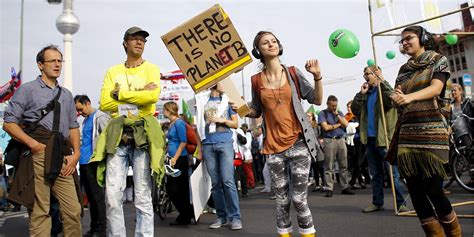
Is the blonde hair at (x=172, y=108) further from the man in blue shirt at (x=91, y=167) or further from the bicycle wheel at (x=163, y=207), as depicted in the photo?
the bicycle wheel at (x=163, y=207)

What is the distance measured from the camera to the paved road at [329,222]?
4551mm

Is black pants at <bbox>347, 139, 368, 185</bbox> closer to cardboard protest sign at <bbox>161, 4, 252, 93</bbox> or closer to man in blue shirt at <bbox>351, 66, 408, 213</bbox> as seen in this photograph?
man in blue shirt at <bbox>351, 66, 408, 213</bbox>

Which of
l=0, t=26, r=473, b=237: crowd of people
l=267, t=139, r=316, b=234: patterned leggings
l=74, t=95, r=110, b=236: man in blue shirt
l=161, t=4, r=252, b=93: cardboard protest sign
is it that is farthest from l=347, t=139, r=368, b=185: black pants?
l=267, t=139, r=316, b=234: patterned leggings

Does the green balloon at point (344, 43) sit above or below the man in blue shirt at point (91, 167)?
above

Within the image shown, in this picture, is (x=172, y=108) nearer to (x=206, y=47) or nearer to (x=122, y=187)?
(x=206, y=47)

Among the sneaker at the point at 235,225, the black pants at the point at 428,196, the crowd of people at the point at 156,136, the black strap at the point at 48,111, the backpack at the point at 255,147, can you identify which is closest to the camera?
the black pants at the point at 428,196

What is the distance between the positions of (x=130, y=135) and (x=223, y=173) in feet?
5.82

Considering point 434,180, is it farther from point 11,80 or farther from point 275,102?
point 11,80

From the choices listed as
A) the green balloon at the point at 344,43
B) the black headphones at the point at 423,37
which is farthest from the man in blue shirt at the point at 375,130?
the black headphones at the point at 423,37

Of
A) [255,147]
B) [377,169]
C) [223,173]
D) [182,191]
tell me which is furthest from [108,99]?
[255,147]

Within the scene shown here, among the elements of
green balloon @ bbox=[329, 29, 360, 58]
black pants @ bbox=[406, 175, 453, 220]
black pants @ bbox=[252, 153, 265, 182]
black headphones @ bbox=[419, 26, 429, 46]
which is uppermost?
green balloon @ bbox=[329, 29, 360, 58]

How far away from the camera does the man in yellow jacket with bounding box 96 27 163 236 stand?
3730mm

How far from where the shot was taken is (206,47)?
3.96m

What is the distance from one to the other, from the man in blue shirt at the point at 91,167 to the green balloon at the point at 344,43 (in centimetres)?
292
